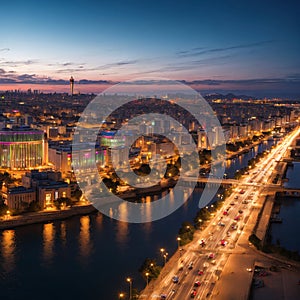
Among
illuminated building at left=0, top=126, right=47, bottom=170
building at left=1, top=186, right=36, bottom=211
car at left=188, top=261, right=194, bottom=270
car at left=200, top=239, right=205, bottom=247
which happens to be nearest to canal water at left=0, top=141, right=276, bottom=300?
car at left=200, top=239, right=205, bottom=247

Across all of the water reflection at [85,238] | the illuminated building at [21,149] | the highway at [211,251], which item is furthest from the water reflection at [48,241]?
the illuminated building at [21,149]

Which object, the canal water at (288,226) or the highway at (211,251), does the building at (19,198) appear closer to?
the highway at (211,251)

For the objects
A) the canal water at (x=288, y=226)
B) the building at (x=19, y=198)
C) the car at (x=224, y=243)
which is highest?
the building at (x=19, y=198)

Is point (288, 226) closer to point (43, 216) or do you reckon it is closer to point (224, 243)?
point (224, 243)

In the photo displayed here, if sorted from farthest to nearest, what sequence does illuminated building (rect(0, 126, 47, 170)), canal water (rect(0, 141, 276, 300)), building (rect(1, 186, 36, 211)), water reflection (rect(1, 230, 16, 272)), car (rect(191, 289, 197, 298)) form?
illuminated building (rect(0, 126, 47, 170)), building (rect(1, 186, 36, 211)), water reflection (rect(1, 230, 16, 272)), canal water (rect(0, 141, 276, 300)), car (rect(191, 289, 197, 298))

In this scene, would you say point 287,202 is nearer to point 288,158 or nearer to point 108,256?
point 108,256

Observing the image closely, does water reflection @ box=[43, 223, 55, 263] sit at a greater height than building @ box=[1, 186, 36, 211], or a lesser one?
lesser

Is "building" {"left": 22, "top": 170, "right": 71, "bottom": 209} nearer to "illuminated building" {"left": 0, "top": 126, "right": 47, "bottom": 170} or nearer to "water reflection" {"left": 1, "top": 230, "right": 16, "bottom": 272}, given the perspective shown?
"water reflection" {"left": 1, "top": 230, "right": 16, "bottom": 272}
